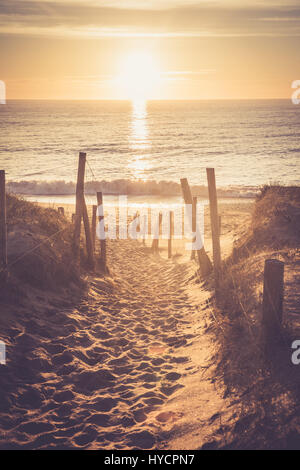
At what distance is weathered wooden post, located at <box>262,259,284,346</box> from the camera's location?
16.3ft

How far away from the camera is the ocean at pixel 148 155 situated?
3769 centimetres

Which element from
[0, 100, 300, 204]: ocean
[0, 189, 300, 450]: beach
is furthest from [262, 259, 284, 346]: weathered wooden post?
[0, 100, 300, 204]: ocean

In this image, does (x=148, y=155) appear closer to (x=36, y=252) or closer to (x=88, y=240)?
(x=88, y=240)

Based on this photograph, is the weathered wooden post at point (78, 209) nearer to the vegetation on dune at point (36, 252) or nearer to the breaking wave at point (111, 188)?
the vegetation on dune at point (36, 252)

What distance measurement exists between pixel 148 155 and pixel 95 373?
53.6 m

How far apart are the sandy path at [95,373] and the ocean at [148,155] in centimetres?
1589

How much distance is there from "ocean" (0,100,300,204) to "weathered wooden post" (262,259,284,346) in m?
19.3

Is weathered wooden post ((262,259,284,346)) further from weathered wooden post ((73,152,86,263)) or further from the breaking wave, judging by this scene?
the breaking wave

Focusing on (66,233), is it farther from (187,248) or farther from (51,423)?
(187,248)

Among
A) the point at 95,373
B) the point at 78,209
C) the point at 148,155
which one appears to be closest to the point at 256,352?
the point at 95,373

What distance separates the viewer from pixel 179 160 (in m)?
52.3

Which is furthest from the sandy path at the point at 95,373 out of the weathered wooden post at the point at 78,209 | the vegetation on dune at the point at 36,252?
the weathered wooden post at the point at 78,209

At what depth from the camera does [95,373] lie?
614cm

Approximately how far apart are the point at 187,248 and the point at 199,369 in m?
12.8
